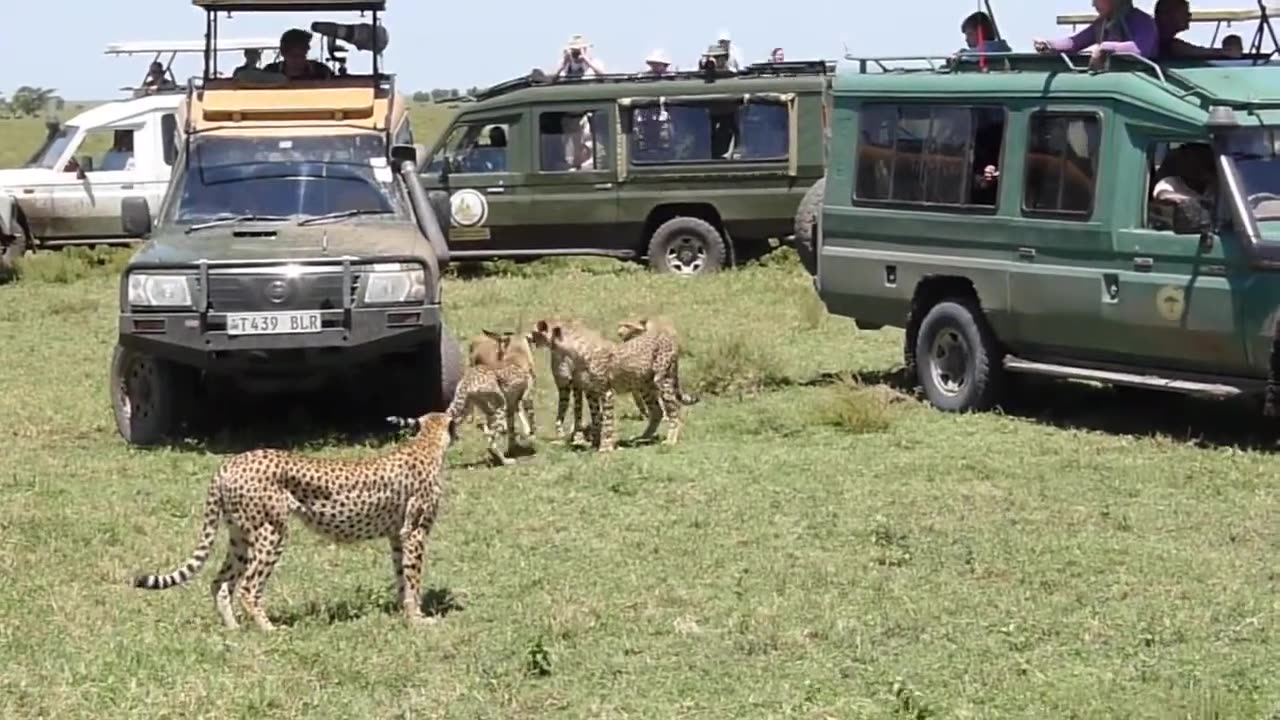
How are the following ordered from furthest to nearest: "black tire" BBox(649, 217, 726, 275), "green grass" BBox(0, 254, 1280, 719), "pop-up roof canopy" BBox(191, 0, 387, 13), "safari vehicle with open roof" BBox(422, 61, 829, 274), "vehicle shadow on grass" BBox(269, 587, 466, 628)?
"black tire" BBox(649, 217, 726, 275) → "safari vehicle with open roof" BBox(422, 61, 829, 274) → "pop-up roof canopy" BBox(191, 0, 387, 13) → "vehicle shadow on grass" BBox(269, 587, 466, 628) → "green grass" BBox(0, 254, 1280, 719)

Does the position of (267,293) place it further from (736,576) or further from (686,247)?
(686,247)

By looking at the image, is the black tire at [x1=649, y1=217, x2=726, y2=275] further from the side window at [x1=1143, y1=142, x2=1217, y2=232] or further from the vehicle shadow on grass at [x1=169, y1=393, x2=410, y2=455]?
the side window at [x1=1143, y1=142, x2=1217, y2=232]

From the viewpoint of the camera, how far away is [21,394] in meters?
14.2

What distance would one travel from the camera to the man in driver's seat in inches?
566

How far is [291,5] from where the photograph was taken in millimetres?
14070

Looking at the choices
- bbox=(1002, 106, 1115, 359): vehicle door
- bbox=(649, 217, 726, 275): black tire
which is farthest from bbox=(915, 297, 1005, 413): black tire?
bbox=(649, 217, 726, 275): black tire

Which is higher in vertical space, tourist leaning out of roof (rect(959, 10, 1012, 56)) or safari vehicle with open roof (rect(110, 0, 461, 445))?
tourist leaning out of roof (rect(959, 10, 1012, 56))

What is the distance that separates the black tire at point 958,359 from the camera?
1261cm

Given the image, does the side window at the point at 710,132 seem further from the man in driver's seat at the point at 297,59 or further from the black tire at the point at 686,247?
the man in driver's seat at the point at 297,59

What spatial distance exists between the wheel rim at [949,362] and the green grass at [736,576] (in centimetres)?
23

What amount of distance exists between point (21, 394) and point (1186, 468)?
24.8ft

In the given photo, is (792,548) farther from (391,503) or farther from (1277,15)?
(1277,15)

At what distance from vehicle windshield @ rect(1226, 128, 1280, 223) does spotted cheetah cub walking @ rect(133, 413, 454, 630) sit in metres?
5.01

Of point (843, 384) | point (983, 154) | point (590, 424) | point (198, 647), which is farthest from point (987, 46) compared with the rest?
point (198, 647)
